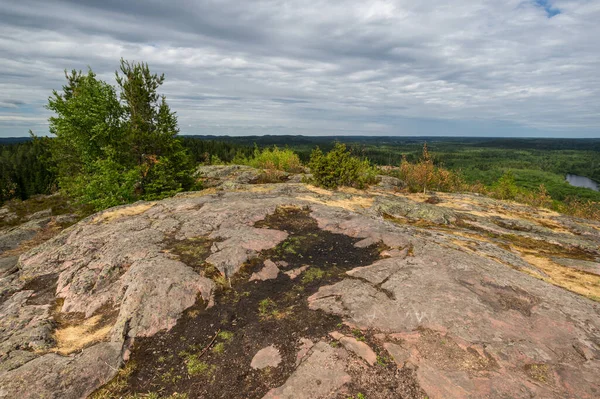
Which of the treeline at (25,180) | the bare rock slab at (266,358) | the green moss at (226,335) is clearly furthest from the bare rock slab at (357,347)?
the treeline at (25,180)

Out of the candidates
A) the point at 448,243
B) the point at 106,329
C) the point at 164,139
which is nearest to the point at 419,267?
the point at 448,243

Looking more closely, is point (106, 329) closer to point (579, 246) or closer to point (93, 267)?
point (93, 267)

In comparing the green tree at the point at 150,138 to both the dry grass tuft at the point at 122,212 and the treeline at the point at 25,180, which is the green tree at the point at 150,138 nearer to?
the dry grass tuft at the point at 122,212

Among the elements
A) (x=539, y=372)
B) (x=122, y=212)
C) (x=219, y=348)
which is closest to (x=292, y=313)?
(x=219, y=348)

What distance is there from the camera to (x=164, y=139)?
24.1 meters

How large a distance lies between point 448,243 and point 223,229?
8.43m

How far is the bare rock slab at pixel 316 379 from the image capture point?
14.1 ft

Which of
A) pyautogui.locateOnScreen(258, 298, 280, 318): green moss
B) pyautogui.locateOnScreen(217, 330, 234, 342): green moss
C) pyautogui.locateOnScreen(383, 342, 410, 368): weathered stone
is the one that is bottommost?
pyautogui.locateOnScreen(217, 330, 234, 342): green moss

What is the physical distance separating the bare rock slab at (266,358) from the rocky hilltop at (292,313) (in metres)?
0.02

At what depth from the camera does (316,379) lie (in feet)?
14.9

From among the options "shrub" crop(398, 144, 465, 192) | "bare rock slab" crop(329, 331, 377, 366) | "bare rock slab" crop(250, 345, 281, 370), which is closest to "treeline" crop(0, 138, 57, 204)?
"shrub" crop(398, 144, 465, 192)

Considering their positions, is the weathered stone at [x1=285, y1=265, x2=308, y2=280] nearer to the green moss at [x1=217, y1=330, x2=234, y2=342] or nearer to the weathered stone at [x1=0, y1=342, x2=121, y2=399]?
the green moss at [x1=217, y1=330, x2=234, y2=342]

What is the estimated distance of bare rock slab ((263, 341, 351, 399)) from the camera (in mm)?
4305

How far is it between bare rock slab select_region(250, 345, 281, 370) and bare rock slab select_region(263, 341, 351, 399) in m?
0.49
